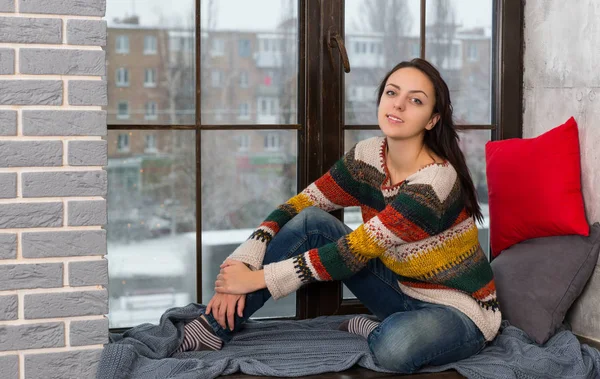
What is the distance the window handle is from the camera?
8.63ft

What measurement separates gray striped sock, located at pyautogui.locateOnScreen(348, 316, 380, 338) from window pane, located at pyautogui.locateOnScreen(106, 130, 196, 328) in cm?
56

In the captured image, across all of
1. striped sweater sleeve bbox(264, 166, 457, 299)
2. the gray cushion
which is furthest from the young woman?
the gray cushion

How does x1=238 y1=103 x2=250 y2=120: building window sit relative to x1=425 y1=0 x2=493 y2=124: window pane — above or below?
below

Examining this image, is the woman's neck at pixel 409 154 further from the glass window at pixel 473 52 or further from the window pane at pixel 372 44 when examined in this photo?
the glass window at pixel 473 52

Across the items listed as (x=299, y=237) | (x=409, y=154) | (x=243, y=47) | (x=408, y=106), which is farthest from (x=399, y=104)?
(x=243, y=47)

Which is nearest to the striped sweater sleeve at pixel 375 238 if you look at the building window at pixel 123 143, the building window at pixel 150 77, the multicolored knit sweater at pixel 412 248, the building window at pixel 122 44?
the multicolored knit sweater at pixel 412 248

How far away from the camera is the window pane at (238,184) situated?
2682 mm

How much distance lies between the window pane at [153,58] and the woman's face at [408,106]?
2.21ft

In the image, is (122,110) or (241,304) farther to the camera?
(122,110)

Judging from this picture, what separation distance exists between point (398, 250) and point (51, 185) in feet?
3.33

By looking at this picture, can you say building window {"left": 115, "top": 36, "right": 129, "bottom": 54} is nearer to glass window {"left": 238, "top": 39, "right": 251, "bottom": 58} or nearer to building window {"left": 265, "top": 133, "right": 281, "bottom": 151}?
glass window {"left": 238, "top": 39, "right": 251, "bottom": 58}

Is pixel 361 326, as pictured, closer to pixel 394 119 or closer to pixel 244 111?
pixel 394 119

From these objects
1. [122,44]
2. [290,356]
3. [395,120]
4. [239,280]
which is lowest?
[290,356]

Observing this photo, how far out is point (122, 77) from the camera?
2551 mm
